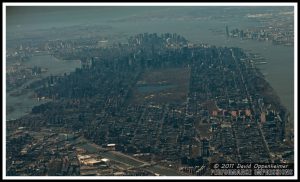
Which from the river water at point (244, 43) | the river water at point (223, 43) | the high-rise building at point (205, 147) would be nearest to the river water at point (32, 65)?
the river water at point (223, 43)

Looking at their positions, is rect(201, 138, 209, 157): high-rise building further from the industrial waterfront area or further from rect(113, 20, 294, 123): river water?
rect(113, 20, 294, 123): river water

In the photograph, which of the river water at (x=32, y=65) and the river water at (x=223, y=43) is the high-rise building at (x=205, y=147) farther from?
the river water at (x=32, y=65)

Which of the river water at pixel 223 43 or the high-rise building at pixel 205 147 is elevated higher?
the river water at pixel 223 43

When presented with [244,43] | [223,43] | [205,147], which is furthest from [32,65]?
[205,147]

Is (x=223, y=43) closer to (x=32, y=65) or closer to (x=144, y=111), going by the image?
(x=32, y=65)

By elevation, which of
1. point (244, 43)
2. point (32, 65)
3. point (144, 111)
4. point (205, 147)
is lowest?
point (205, 147)

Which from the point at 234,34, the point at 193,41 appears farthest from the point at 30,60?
the point at 234,34

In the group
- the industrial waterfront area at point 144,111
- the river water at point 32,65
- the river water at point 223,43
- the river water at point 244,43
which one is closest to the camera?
the industrial waterfront area at point 144,111

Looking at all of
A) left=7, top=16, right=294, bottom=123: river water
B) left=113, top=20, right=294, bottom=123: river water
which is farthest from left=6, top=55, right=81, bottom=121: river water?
left=113, top=20, right=294, bottom=123: river water

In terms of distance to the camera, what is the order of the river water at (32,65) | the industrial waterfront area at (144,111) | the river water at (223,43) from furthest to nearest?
1. the river water at (223,43)
2. the river water at (32,65)
3. the industrial waterfront area at (144,111)
